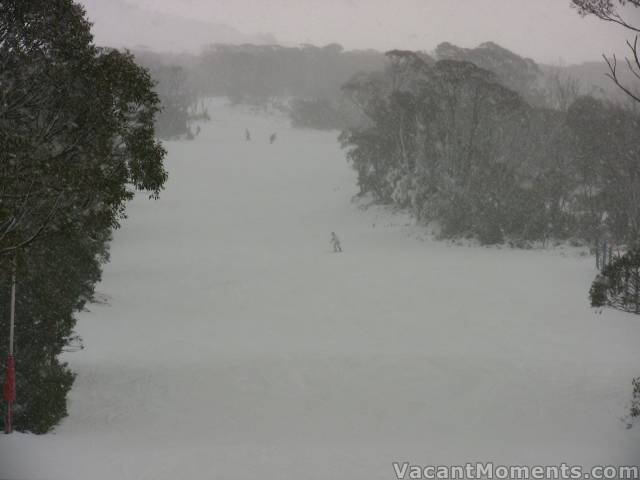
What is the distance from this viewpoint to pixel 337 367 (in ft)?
53.1

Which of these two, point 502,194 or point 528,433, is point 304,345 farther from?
point 502,194

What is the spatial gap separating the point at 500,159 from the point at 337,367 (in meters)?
26.6

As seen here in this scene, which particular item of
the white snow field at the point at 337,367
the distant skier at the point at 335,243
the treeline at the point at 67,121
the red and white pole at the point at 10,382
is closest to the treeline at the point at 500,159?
the white snow field at the point at 337,367

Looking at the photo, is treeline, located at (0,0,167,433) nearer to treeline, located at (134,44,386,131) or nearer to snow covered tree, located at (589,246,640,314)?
snow covered tree, located at (589,246,640,314)

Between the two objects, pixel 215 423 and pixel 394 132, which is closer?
pixel 215 423

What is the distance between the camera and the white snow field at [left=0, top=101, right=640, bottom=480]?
10688 millimetres

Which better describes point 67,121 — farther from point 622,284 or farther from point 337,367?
point 622,284

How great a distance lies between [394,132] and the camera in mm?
41312

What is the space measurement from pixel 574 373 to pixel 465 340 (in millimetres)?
3509

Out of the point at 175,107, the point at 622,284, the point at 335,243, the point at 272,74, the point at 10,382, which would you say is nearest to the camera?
the point at 10,382

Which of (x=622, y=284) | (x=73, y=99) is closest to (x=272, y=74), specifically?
(x=73, y=99)

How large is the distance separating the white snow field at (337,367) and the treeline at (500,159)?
8.77 feet

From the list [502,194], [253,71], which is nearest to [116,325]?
[502,194]

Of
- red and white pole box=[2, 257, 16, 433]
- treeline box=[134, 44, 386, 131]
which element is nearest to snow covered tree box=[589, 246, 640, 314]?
red and white pole box=[2, 257, 16, 433]
